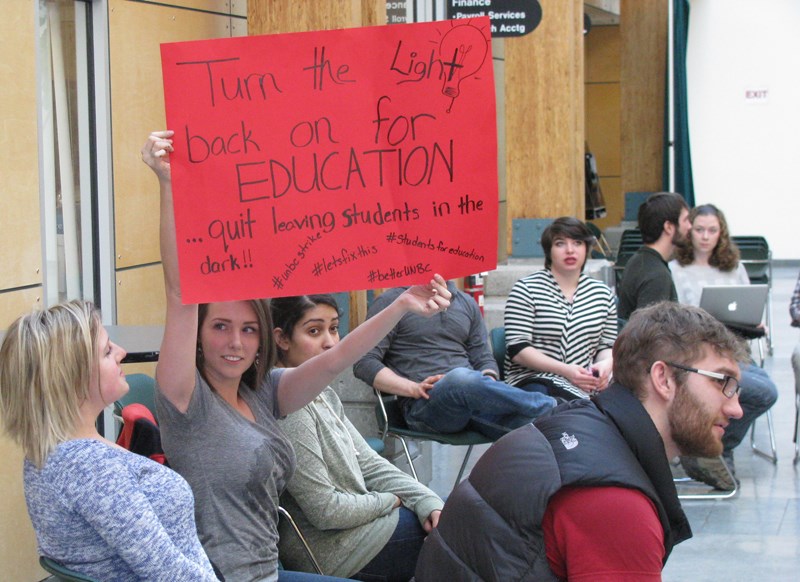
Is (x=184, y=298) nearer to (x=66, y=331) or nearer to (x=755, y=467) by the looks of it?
(x=66, y=331)

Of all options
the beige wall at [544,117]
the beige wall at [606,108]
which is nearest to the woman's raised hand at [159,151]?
the beige wall at [544,117]

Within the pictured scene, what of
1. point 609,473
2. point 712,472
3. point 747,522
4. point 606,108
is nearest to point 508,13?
point 712,472

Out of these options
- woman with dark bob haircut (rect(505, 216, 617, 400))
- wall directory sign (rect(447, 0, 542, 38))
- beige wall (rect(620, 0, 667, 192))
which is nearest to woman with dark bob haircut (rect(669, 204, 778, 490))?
woman with dark bob haircut (rect(505, 216, 617, 400))

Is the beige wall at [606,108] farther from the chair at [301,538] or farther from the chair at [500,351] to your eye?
the chair at [301,538]

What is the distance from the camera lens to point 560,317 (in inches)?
229

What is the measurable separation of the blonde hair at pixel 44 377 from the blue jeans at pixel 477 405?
2.87m

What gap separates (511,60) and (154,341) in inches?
275

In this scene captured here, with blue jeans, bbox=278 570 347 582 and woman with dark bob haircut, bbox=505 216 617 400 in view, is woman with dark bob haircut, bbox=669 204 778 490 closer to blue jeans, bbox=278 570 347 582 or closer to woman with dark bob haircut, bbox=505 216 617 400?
woman with dark bob haircut, bbox=505 216 617 400

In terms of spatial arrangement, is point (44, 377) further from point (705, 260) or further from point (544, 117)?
point (544, 117)

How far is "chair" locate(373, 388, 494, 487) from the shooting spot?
17.1 feet

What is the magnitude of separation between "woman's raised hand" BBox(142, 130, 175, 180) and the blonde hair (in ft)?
1.40

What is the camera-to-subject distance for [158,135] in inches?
103

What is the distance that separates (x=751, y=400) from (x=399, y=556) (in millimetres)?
3246

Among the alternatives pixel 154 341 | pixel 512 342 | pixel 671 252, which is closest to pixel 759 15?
pixel 671 252
